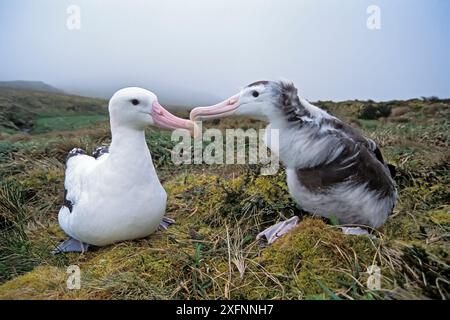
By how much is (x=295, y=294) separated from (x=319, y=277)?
10 cm

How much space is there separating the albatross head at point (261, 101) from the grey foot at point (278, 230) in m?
0.47

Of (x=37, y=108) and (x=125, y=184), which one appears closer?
(x=125, y=184)

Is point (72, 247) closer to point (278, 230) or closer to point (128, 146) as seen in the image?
point (128, 146)

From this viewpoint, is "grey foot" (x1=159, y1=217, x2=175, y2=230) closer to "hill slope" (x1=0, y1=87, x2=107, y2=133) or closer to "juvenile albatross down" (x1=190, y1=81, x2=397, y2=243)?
"juvenile albatross down" (x1=190, y1=81, x2=397, y2=243)

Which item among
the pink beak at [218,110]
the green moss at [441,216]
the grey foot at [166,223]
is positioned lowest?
the grey foot at [166,223]

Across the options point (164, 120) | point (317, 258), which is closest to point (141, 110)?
point (164, 120)

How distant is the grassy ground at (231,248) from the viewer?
5.07 feet

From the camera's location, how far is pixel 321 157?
1.75m

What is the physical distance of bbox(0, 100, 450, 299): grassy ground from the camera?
60.8 inches

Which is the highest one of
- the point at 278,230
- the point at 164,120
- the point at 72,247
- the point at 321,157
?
the point at 164,120

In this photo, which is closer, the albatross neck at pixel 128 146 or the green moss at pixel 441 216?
the albatross neck at pixel 128 146

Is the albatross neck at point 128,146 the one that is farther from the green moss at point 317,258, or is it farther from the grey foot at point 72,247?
the green moss at point 317,258

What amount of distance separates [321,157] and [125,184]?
0.80 m

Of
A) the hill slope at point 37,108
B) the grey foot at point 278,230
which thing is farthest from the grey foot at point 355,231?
the hill slope at point 37,108
